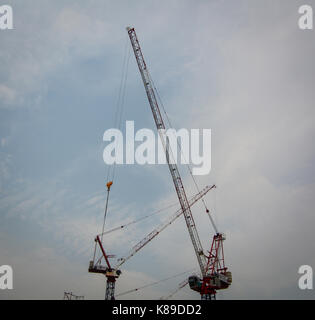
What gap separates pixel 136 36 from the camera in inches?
3971
